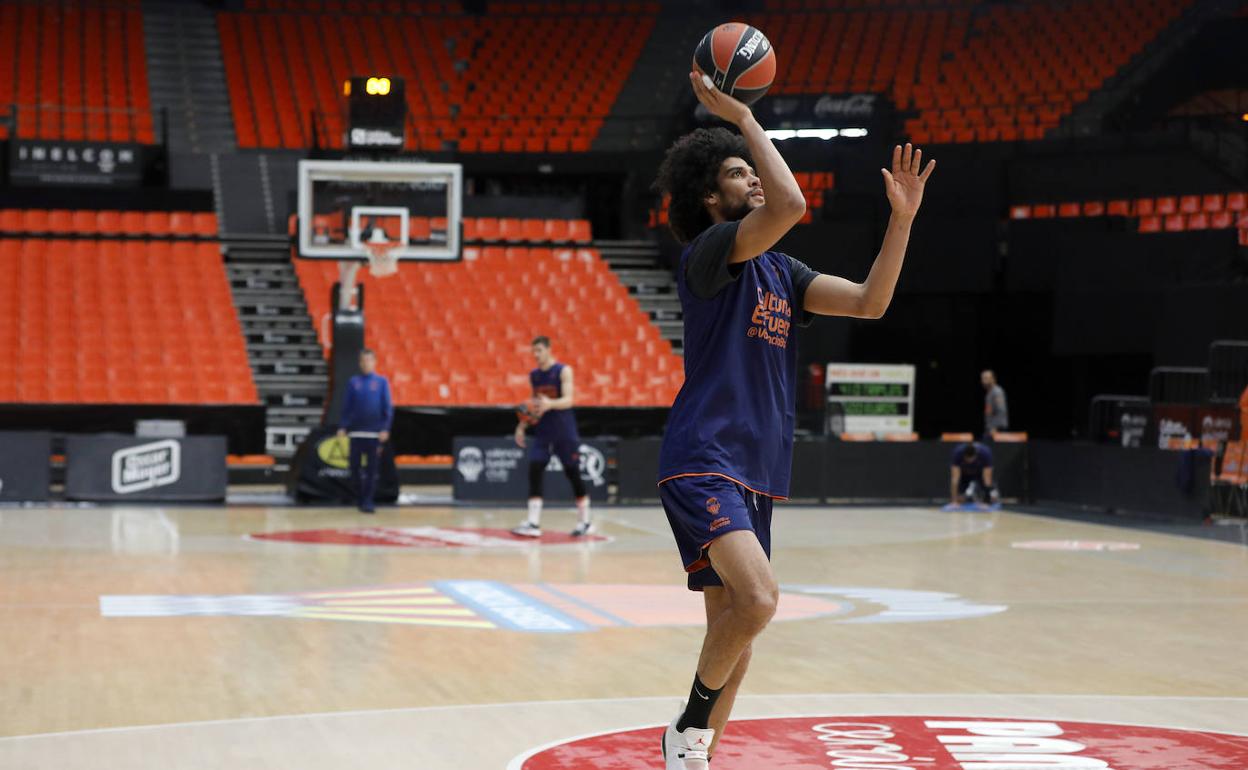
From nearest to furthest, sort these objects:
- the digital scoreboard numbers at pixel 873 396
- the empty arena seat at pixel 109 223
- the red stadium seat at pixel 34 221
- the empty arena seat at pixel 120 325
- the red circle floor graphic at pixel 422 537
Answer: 1. the red circle floor graphic at pixel 422 537
2. the digital scoreboard numbers at pixel 873 396
3. the empty arena seat at pixel 120 325
4. the red stadium seat at pixel 34 221
5. the empty arena seat at pixel 109 223

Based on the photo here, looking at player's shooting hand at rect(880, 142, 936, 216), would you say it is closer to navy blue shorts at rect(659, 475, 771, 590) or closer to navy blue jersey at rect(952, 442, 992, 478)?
navy blue shorts at rect(659, 475, 771, 590)

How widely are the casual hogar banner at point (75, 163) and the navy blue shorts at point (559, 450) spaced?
16.6 metres

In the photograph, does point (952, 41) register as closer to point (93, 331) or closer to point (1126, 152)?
point (1126, 152)

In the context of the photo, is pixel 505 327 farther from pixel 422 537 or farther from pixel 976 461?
pixel 422 537

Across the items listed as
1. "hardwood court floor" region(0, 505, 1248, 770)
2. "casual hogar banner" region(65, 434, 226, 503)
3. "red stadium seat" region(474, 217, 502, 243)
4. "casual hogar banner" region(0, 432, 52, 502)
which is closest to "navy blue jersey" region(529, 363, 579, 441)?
"hardwood court floor" region(0, 505, 1248, 770)

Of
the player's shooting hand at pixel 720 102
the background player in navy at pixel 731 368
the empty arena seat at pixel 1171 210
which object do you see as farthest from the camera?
the empty arena seat at pixel 1171 210

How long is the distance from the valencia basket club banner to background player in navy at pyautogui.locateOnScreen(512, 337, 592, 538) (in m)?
4.58

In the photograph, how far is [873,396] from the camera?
75.7 ft

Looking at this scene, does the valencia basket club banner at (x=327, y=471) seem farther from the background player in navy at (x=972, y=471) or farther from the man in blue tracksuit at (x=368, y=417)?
the background player in navy at (x=972, y=471)

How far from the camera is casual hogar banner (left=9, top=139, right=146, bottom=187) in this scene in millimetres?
28828

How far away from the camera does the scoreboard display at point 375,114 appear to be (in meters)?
18.8

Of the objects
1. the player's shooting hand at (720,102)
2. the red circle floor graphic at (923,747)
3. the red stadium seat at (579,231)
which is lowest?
the red circle floor graphic at (923,747)

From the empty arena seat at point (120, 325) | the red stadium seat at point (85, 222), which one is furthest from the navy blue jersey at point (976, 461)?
the red stadium seat at point (85, 222)

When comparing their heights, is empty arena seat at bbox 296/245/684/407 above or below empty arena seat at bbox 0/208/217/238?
below
